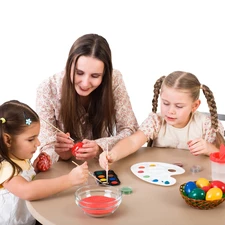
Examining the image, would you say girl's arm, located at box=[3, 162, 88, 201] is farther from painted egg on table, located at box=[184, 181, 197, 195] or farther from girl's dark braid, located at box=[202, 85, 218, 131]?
girl's dark braid, located at box=[202, 85, 218, 131]

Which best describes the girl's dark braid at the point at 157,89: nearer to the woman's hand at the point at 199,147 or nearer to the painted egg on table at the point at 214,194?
the woman's hand at the point at 199,147

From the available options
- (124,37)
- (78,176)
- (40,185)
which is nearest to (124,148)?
(78,176)

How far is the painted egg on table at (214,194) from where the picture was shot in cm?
150

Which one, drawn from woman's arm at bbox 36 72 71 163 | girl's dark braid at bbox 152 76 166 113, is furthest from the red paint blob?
girl's dark braid at bbox 152 76 166 113

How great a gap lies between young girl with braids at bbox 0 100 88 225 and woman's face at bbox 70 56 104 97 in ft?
1.49

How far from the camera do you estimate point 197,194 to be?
1505mm

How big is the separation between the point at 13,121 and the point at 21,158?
0.16 meters

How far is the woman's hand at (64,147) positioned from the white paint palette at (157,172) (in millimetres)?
296

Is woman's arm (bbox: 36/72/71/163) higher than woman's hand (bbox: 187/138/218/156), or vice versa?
woman's arm (bbox: 36/72/71/163)

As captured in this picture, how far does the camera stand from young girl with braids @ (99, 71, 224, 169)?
80.9 inches

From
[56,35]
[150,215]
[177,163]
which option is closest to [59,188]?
[150,215]

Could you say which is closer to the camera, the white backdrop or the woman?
the woman

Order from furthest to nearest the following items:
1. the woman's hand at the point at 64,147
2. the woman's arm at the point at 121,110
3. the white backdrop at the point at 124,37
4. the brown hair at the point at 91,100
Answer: the white backdrop at the point at 124,37 → the woman's arm at the point at 121,110 → the brown hair at the point at 91,100 → the woman's hand at the point at 64,147

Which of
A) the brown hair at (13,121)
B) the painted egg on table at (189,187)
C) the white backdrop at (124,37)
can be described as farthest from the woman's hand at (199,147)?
the white backdrop at (124,37)
